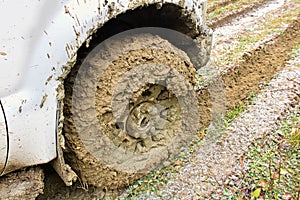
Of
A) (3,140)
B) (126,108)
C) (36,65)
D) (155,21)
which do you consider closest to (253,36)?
A: (155,21)

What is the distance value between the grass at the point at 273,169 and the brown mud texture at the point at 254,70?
0.54m

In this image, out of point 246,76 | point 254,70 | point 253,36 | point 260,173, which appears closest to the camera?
point 260,173

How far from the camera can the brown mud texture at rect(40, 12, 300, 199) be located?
121 inches

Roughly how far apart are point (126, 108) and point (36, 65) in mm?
742

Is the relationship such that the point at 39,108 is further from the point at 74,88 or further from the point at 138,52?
the point at 138,52

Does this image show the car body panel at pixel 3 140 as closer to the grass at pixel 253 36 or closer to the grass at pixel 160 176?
the grass at pixel 160 176

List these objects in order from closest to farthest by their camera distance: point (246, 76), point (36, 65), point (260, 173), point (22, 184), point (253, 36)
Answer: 1. point (36, 65)
2. point (22, 184)
3. point (260, 173)
4. point (246, 76)
5. point (253, 36)

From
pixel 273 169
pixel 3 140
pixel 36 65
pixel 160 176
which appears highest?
pixel 36 65

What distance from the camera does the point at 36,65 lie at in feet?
4.49

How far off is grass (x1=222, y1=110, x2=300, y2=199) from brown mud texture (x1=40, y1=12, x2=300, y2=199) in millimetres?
541

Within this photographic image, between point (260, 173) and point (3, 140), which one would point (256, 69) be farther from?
point (3, 140)

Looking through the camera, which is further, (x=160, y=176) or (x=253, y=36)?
(x=253, y=36)

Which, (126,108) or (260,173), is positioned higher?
(126,108)

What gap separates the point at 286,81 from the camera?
130 inches
